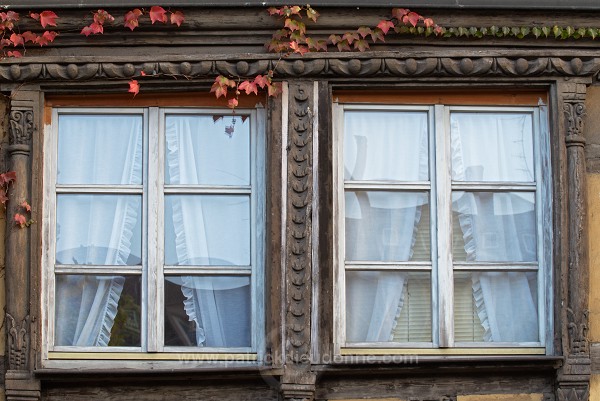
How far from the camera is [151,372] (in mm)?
6559

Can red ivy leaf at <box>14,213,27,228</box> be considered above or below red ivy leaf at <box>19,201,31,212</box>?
below

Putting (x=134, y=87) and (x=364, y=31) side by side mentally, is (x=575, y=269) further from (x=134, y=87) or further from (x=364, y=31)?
(x=134, y=87)

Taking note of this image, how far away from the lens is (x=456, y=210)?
6887 mm

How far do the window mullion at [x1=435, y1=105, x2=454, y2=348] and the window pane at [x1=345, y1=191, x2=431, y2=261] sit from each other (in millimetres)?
85

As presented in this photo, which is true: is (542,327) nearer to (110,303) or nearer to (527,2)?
(527,2)

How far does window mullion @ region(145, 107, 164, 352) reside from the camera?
22.1 ft

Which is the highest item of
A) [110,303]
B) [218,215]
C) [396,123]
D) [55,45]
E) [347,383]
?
[55,45]

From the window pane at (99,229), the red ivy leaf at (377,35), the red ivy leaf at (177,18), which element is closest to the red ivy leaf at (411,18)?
the red ivy leaf at (377,35)

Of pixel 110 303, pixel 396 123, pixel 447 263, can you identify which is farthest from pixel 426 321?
pixel 110 303

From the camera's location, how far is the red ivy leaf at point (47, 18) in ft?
22.3

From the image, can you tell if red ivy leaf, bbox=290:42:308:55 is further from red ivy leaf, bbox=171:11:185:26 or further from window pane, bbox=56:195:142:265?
window pane, bbox=56:195:142:265

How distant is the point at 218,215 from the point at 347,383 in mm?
1112

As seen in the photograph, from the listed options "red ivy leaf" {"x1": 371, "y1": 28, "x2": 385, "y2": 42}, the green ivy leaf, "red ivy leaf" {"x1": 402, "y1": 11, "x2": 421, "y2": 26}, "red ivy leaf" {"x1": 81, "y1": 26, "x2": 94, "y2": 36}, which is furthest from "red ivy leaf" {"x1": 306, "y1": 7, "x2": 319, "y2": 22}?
the green ivy leaf

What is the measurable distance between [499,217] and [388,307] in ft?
2.50
